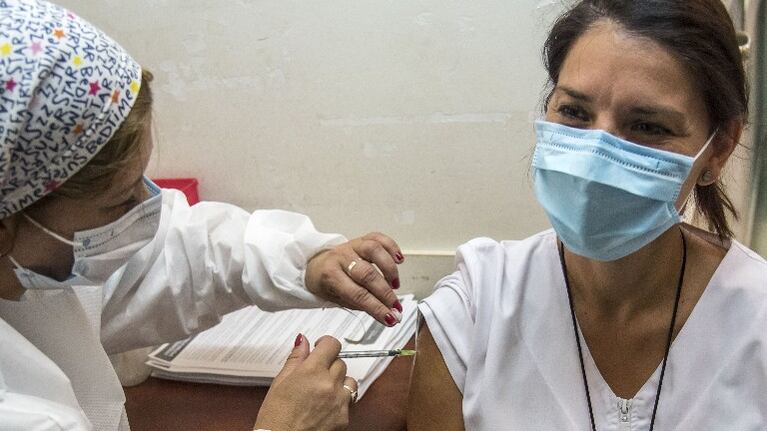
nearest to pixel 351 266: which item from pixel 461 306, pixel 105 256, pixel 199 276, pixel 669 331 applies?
pixel 461 306

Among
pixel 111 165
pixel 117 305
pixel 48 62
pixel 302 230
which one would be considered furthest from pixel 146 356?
pixel 48 62

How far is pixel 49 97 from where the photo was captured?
3.03ft

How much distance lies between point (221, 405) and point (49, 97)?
867mm

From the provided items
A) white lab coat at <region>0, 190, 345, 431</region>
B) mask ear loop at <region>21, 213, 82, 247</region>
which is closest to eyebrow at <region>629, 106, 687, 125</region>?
white lab coat at <region>0, 190, 345, 431</region>

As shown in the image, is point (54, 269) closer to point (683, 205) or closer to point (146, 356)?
point (146, 356)

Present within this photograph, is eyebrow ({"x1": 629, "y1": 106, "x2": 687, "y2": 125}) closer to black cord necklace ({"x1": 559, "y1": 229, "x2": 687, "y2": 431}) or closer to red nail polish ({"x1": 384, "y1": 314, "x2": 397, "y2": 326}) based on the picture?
black cord necklace ({"x1": 559, "y1": 229, "x2": 687, "y2": 431})

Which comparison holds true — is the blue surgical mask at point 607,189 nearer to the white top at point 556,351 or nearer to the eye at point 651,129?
the eye at point 651,129

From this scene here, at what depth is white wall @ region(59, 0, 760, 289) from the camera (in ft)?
5.80

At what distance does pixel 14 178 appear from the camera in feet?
3.10

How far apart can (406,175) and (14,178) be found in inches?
44.6

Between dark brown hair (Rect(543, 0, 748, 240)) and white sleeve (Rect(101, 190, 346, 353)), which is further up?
dark brown hair (Rect(543, 0, 748, 240))

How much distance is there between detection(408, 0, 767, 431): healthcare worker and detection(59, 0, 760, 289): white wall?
458 millimetres

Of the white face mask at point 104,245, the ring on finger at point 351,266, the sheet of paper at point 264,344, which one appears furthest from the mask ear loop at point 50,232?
the sheet of paper at point 264,344

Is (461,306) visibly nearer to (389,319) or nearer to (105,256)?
(389,319)
